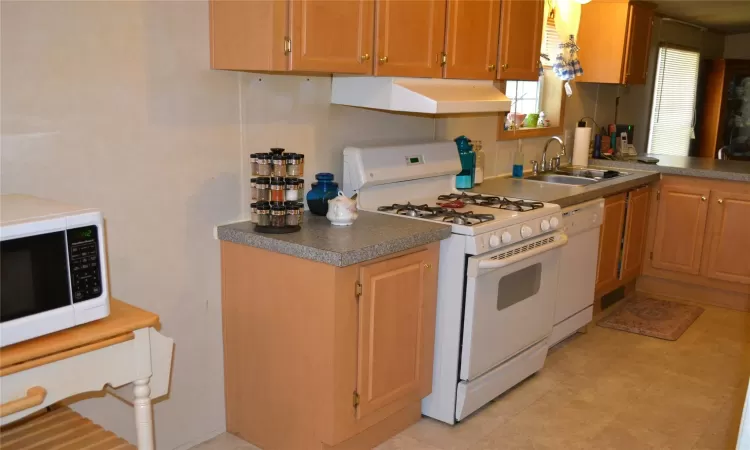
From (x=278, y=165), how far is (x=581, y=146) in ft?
9.87

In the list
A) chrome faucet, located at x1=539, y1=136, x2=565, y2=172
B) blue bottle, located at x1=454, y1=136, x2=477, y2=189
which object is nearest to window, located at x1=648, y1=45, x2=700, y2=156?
chrome faucet, located at x1=539, y1=136, x2=565, y2=172

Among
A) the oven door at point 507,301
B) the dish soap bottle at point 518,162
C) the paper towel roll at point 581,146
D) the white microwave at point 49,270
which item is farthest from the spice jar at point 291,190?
the paper towel roll at point 581,146

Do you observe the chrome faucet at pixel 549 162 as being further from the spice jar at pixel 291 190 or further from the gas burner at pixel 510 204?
the spice jar at pixel 291 190

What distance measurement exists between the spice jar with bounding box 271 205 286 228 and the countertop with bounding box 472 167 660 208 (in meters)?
1.49

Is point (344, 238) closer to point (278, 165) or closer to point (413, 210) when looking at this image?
point (278, 165)

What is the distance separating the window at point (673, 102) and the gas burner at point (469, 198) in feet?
11.4

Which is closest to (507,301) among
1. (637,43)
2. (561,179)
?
(561,179)

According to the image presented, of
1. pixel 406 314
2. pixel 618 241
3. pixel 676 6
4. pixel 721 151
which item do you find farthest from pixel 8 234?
pixel 721 151

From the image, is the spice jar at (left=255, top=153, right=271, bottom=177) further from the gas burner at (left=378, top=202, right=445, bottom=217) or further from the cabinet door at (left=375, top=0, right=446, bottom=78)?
the gas burner at (left=378, top=202, right=445, bottom=217)

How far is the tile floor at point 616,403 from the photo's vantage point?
9.20 ft

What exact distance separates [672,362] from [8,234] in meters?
3.37

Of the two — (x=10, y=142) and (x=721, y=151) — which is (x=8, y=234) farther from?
(x=721, y=151)

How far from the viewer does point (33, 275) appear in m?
1.64

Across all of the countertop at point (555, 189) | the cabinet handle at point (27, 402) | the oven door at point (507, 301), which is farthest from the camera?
the countertop at point (555, 189)
